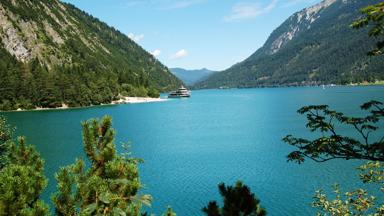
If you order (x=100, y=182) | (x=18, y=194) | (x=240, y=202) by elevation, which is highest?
(x=18, y=194)

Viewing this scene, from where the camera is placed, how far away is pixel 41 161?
52.7ft

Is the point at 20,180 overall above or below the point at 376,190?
above

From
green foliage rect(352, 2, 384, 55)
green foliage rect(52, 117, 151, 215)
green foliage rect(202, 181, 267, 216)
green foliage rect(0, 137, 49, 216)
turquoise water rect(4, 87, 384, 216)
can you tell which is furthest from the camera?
turquoise water rect(4, 87, 384, 216)

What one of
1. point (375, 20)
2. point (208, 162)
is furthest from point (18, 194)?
point (208, 162)

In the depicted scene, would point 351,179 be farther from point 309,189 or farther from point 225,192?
point 225,192

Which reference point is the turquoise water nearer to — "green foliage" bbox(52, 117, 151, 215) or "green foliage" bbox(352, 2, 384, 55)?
"green foliage" bbox(52, 117, 151, 215)

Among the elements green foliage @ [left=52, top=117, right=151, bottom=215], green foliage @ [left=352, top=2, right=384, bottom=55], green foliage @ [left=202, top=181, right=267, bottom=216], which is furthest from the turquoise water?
green foliage @ [left=202, top=181, right=267, bottom=216]

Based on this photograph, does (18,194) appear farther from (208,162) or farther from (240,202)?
(208,162)

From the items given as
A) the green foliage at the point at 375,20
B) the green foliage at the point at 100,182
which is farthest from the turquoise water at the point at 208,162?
the green foliage at the point at 375,20

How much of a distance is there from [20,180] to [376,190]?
127ft

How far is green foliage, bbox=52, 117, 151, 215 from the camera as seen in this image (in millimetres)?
11000

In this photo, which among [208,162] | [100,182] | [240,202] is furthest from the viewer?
[208,162]

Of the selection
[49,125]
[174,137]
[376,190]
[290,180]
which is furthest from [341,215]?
[49,125]

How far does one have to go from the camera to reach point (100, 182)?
37.9ft
